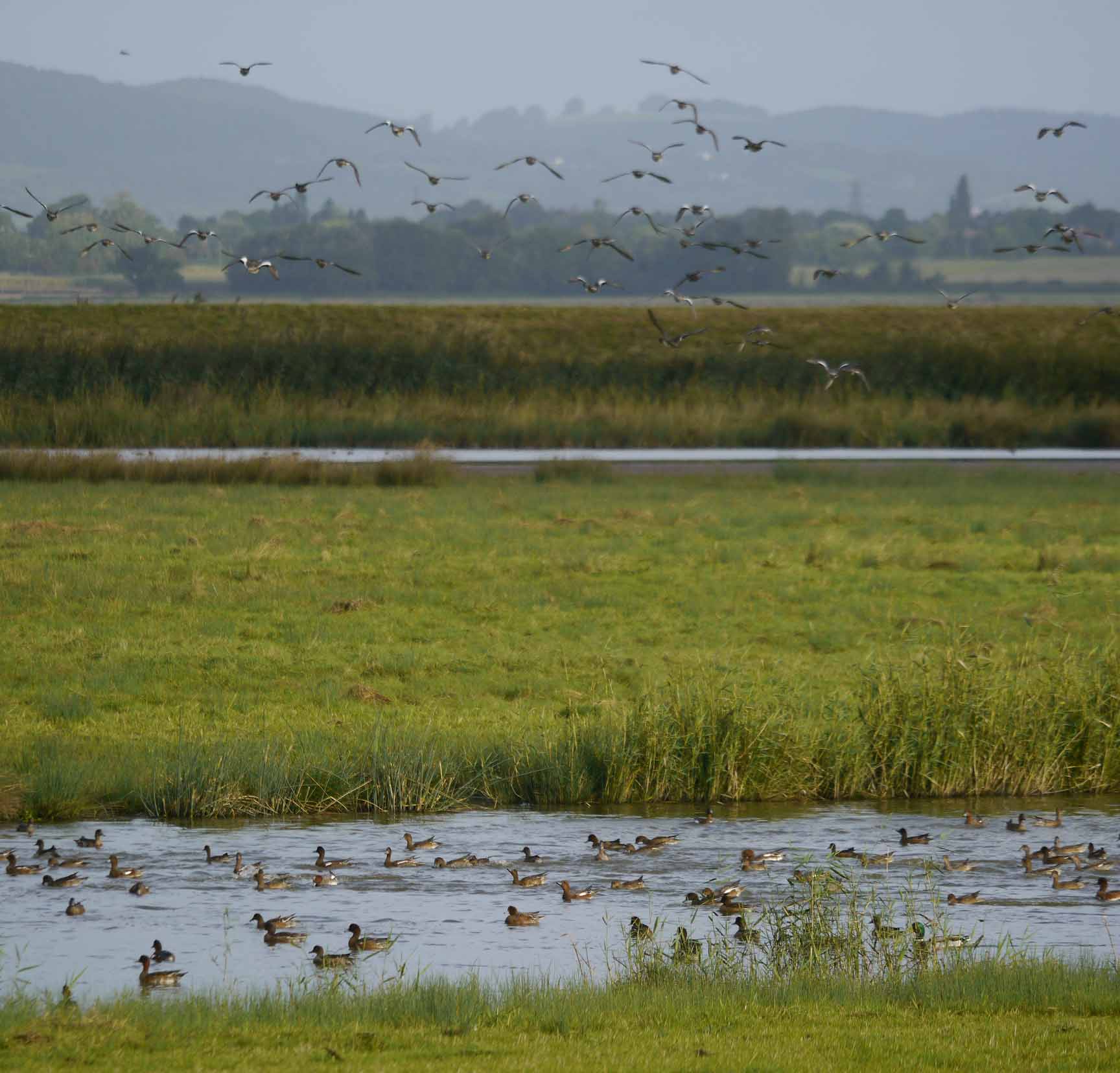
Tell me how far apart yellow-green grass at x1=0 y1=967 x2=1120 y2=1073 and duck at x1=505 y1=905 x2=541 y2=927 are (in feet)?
6.37

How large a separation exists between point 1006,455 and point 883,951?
3986 cm

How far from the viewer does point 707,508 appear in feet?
126

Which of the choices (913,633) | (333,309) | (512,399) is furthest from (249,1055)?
(333,309)

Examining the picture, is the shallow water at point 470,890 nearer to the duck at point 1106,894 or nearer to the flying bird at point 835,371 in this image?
the duck at point 1106,894

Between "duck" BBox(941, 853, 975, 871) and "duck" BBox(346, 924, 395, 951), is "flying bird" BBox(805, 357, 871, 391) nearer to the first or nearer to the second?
"duck" BBox(941, 853, 975, 871)

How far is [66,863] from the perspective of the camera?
1529 cm

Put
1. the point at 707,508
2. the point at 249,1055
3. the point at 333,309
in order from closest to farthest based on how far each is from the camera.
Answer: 1. the point at 249,1055
2. the point at 707,508
3. the point at 333,309

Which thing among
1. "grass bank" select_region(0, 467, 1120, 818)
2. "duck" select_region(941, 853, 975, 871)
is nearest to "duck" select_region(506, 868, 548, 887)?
"grass bank" select_region(0, 467, 1120, 818)

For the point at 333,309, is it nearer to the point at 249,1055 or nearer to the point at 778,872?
the point at 778,872

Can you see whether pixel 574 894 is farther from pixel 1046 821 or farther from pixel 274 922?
pixel 1046 821

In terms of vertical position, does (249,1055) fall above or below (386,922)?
above

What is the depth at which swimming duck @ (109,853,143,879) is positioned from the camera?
49.6 ft

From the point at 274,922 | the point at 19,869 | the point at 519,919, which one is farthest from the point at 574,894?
the point at 19,869

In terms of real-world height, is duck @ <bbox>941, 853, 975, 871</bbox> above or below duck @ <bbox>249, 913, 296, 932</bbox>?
below
